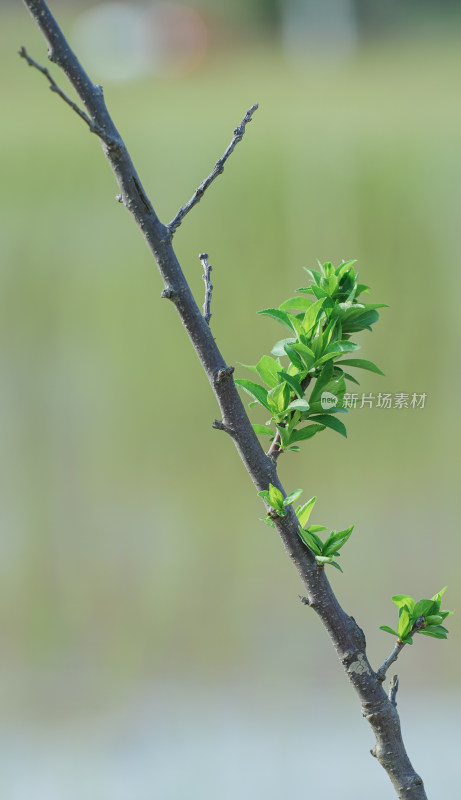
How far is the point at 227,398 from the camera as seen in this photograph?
245mm

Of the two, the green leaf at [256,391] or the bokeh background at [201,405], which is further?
the bokeh background at [201,405]

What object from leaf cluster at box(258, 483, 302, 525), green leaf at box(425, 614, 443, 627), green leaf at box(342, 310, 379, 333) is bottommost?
green leaf at box(425, 614, 443, 627)

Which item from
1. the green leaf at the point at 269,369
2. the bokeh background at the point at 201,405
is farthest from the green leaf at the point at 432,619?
the bokeh background at the point at 201,405

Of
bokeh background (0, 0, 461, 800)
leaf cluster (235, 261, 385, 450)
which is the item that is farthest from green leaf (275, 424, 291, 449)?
bokeh background (0, 0, 461, 800)

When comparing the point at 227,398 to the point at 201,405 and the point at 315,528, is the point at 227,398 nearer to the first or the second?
the point at 315,528

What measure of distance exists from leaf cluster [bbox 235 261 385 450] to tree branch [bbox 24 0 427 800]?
18 millimetres

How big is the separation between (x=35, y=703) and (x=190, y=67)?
3.49ft

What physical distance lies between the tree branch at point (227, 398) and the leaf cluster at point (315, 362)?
0.7 inches

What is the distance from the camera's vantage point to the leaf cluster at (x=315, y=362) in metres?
0.27

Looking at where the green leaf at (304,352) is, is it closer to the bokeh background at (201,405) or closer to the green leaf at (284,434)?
the green leaf at (284,434)

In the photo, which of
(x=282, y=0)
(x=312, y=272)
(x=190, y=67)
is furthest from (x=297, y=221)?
(x=312, y=272)

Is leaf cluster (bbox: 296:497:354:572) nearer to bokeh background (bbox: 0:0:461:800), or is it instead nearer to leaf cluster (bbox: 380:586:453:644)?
leaf cluster (bbox: 380:586:453:644)

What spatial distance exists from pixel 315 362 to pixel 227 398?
39mm

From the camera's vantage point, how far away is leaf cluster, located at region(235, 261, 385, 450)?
0.27m
